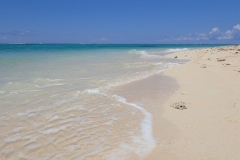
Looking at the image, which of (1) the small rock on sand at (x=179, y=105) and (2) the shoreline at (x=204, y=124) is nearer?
(2) the shoreline at (x=204, y=124)

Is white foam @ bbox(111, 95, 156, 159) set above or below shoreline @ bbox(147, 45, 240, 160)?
below

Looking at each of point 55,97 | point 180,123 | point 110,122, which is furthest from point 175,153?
point 55,97

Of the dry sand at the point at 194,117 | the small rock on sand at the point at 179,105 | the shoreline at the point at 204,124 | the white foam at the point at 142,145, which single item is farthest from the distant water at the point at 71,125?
the small rock on sand at the point at 179,105

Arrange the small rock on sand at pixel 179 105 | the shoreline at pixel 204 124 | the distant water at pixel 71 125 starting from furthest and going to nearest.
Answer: the small rock on sand at pixel 179 105 < the distant water at pixel 71 125 < the shoreline at pixel 204 124

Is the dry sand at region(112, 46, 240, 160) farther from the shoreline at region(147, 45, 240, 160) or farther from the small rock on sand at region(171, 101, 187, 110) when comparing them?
the small rock on sand at region(171, 101, 187, 110)

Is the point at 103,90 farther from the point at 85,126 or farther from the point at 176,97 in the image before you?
the point at 85,126

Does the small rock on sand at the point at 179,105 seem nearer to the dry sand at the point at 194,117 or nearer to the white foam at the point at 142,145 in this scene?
the dry sand at the point at 194,117

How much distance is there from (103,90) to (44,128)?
352 cm

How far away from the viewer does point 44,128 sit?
4.50 m

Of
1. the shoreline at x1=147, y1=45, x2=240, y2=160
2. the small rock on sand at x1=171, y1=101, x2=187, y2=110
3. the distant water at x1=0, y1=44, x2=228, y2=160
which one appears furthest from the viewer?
the small rock on sand at x1=171, y1=101, x2=187, y2=110

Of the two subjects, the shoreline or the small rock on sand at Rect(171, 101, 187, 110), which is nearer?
the shoreline

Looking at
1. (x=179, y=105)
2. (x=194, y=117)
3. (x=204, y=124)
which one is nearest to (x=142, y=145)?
(x=204, y=124)

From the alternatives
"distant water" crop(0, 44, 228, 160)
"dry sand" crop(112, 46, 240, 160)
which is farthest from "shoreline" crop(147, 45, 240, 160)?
"distant water" crop(0, 44, 228, 160)

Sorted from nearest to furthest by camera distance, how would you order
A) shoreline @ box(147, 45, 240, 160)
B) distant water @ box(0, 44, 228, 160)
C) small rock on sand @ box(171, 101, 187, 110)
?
1. shoreline @ box(147, 45, 240, 160)
2. distant water @ box(0, 44, 228, 160)
3. small rock on sand @ box(171, 101, 187, 110)
